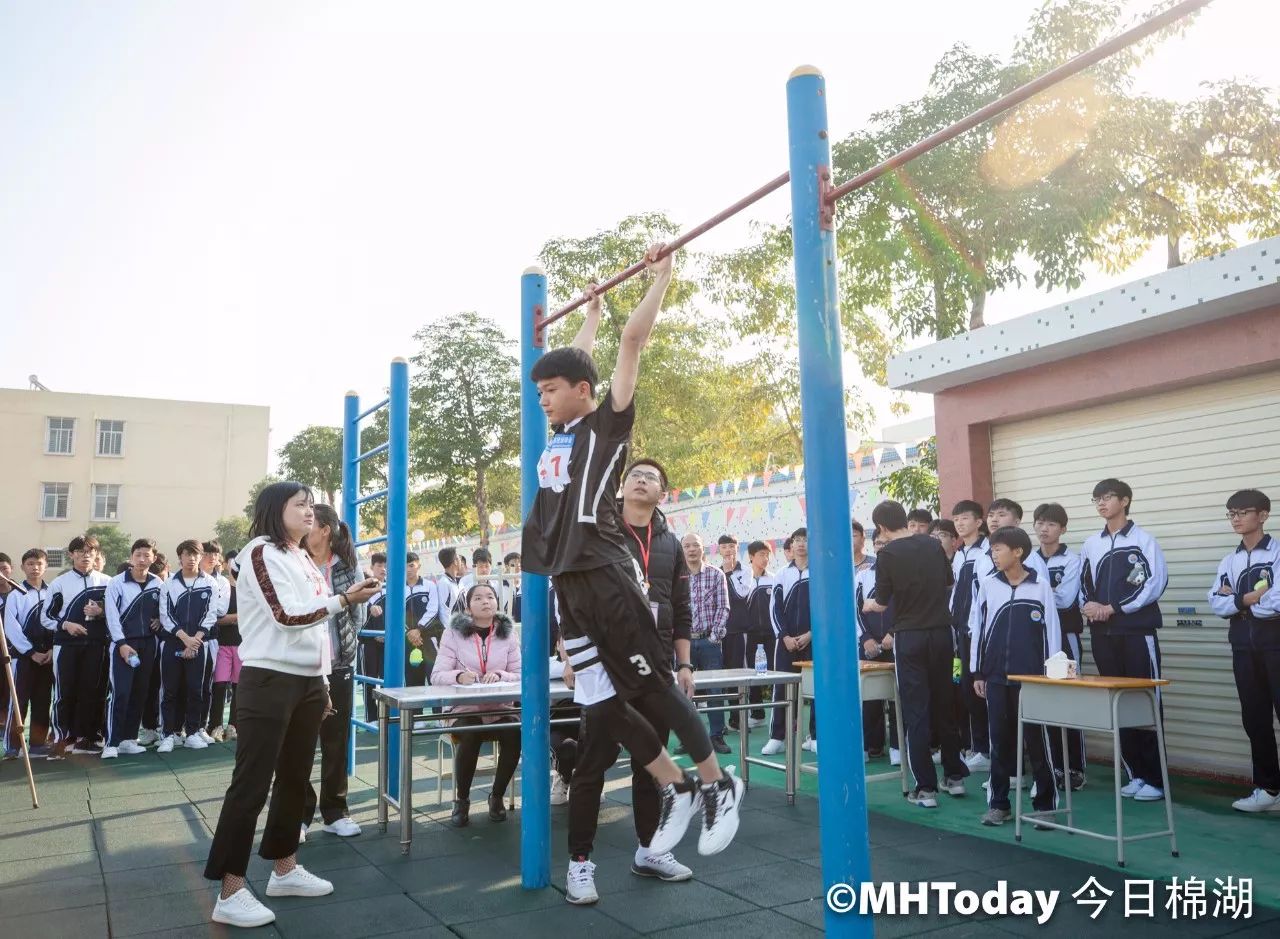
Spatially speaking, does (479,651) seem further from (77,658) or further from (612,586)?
(77,658)

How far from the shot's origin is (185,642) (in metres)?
8.63

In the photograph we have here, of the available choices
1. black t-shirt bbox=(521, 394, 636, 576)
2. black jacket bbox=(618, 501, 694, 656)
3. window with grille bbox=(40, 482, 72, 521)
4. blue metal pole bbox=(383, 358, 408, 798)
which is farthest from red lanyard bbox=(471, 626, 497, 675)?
window with grille bbox=(40, 482, 72, 521)

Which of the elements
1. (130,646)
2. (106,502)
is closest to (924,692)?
(130,646)

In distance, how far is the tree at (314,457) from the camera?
117 feet

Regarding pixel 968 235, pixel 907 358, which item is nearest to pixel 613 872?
pixel 907 358

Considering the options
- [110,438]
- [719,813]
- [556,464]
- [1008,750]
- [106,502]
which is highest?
[110,438]

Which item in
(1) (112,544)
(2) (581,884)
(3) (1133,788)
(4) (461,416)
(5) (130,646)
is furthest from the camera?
(1) (112,544)

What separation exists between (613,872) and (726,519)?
1063 centimetres

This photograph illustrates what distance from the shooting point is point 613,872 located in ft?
14.7

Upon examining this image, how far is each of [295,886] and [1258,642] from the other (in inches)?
211

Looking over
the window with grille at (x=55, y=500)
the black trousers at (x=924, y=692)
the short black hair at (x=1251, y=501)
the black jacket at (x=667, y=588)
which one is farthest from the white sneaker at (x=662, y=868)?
the window with grille at (x=55, y=500)

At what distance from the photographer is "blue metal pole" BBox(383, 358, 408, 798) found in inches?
231

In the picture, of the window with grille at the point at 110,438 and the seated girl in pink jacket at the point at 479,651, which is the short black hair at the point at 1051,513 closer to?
the seated girl in pink jacket at the point at 479,651

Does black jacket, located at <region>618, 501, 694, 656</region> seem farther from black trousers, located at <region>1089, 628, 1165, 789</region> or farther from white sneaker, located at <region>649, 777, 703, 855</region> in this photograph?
black trousers, located at <region>1089, 628, 1165, 789</region>
